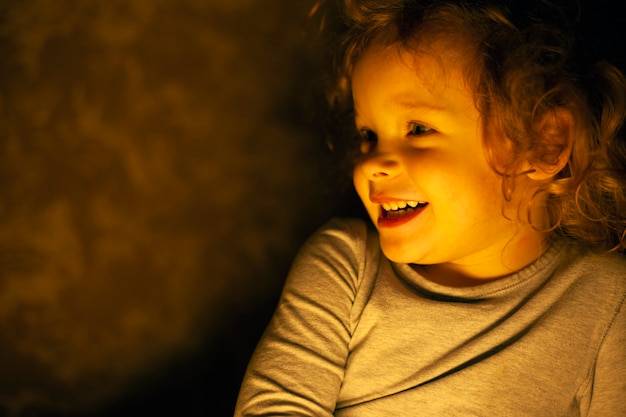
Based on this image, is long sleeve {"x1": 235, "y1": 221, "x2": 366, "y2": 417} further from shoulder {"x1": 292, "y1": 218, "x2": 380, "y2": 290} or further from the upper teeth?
the upper teeth

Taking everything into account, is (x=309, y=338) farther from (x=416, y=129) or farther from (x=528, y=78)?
(x=528, y=78)

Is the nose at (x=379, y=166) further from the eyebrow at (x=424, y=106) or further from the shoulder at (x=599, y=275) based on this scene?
the shoulder at (x=599, y=275)

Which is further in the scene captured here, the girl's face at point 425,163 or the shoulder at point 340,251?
the shoulder at point 340,251

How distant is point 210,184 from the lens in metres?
1.05

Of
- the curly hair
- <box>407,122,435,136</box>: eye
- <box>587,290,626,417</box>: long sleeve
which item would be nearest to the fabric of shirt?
<box>587,290,626,417</box>: long sleeve

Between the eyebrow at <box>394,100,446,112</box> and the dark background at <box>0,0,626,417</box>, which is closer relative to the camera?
the eyebrow at <box>394,100,446,112</box>

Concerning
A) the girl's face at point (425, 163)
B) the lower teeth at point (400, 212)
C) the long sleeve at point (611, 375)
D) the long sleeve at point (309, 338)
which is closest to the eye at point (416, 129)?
the girl's face at point (425, 163)

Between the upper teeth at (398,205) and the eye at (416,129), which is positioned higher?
the eye at (416,129)

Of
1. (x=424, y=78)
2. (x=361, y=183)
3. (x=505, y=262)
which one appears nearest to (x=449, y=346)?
(x=505, y=262)

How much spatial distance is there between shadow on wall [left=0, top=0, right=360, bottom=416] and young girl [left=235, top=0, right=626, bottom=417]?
6.5 inches

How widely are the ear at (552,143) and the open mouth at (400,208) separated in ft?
0.50

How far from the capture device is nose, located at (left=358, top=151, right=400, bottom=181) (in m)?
0.87

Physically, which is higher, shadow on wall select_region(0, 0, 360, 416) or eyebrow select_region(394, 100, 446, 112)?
eyebrow select_region(394, 100, 446, 112)

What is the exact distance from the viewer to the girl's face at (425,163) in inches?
33.3
